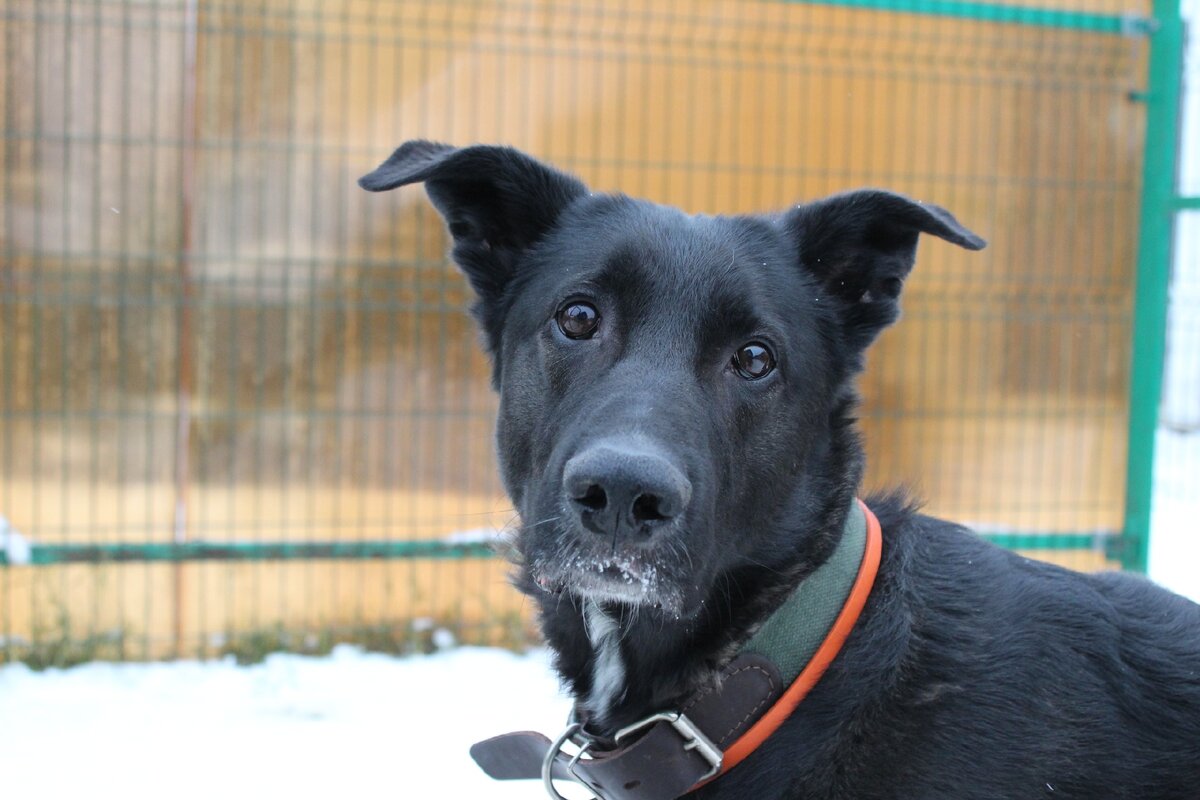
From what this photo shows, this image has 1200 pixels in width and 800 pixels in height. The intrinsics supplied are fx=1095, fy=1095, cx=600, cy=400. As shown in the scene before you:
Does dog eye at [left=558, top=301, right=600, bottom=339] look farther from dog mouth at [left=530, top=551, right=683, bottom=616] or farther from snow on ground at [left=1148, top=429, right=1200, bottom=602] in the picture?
snow on ground at [left=1148, top=429, right=1200, bottom=602]

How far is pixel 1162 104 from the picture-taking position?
5727 mm

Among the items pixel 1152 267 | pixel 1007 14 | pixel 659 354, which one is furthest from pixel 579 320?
pixel 1152 267

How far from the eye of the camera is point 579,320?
244 centimetres

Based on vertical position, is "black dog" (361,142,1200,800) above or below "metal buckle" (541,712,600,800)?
above

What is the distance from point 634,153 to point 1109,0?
266 centimetres

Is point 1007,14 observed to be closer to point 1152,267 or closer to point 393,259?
point 1152,267

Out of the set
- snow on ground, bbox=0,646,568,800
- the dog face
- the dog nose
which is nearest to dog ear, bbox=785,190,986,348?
the dog face

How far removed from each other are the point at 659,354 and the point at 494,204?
2.43 feet

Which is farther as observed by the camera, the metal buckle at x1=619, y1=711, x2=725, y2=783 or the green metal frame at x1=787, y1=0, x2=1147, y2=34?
the green metal frame at x1=787, y1=0, x2=1147, y2=34

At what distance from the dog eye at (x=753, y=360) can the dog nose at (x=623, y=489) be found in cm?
45

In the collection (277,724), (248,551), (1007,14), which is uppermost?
(1007,14)

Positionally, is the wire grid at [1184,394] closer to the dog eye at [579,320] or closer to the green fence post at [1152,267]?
the green fence post at [1152,267]

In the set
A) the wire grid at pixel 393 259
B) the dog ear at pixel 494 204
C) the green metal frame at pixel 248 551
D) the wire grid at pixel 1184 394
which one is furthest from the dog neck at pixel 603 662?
the wire grid at pixel 1184 394

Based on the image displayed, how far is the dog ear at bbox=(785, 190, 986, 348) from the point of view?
2568mm
